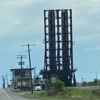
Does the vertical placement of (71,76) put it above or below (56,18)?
below

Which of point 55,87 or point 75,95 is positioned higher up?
point 55,87

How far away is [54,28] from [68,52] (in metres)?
5.22

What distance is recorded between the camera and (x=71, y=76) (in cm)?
7931

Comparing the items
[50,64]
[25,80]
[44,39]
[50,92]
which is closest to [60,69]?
[50,64]

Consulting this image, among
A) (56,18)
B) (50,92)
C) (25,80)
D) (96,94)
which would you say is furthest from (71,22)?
(25,80)

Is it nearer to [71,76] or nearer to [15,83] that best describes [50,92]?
[71,76]

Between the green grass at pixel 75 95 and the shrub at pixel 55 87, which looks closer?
the green grass at pixel 75 95

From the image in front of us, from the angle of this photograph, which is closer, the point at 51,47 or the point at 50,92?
the point at 50,92

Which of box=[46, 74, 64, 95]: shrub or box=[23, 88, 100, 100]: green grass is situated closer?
box=[23, 88, 100, 100]: green grass

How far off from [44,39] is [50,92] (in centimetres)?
1587

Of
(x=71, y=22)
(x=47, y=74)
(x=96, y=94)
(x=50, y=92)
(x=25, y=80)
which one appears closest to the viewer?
(x=96, y=94)

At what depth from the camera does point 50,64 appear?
246 feet

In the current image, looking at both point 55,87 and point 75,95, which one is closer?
point 75,95

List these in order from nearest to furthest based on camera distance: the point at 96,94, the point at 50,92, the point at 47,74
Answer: the point at 96,94 → the point at 50,92 → the point at 47,74
